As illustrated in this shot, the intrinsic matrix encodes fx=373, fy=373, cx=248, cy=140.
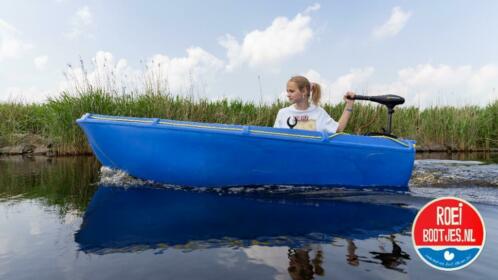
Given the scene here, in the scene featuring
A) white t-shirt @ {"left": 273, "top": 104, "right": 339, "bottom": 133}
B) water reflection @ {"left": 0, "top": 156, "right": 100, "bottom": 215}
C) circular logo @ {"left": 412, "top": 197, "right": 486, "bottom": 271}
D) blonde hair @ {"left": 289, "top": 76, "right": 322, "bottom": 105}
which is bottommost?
water reflection @ {"left": 0, "top": 156, "right": 100, "bottom": 215}

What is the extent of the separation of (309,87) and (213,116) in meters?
4.30

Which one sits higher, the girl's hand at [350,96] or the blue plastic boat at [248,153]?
the girl's hand at [350,96]

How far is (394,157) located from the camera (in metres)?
3.72

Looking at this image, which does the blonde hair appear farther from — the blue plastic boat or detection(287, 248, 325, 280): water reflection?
detection(287, 248, 325, 280): water reflection

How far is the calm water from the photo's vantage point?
1.73 metres

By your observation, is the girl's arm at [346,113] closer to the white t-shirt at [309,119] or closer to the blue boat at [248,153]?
the white t-shirt at [309,119]

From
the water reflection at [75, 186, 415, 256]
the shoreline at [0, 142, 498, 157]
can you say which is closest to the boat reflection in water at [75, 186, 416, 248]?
the water reflection at [75, 186, 415, 256]

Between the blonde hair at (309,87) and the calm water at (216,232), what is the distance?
3.87ft

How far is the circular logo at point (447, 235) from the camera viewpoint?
177 centimetres

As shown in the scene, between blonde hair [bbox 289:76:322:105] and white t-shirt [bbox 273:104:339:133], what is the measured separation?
11cm

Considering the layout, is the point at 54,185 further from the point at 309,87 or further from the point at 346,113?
the point at 346,113

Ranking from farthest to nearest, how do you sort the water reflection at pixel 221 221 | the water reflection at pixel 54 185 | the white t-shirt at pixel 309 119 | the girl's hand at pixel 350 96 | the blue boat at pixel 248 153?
the white t-shirt at pixel 309 119 → the girl's hand at pixel 350 96 → the blue boat at pixel 248 153 → the water reflection at pixel 54 185 → the water reflection at pixel 221 221

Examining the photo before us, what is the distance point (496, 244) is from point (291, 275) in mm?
1340

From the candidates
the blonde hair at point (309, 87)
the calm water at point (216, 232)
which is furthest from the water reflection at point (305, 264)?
the blonde hair at point (309, 87)
